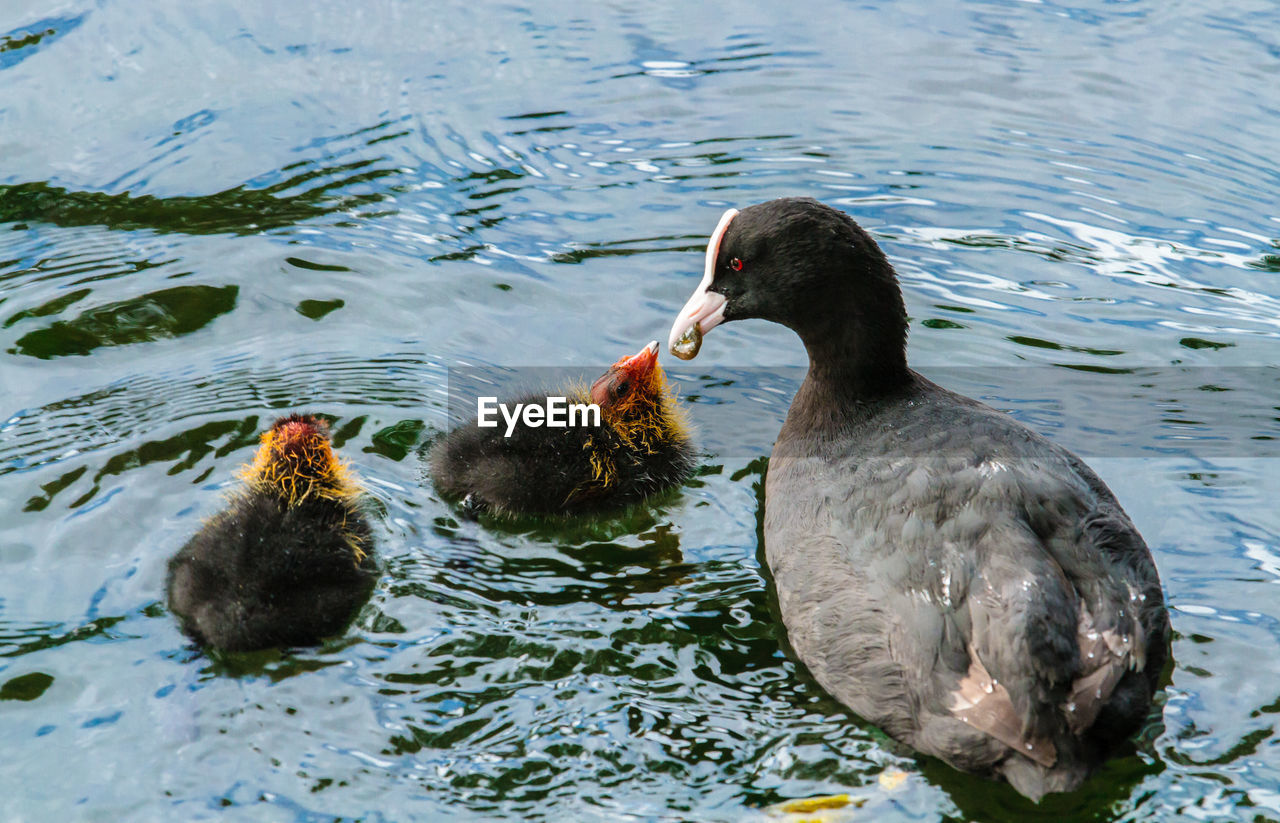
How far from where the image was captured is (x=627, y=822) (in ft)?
11.9

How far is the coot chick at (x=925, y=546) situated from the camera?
3.53 m

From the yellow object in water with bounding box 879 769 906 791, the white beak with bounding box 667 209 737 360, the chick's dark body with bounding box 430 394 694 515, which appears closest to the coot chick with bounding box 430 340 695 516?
the chick's dark body with bounding box 430 394 694 515

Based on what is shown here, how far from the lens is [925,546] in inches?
154

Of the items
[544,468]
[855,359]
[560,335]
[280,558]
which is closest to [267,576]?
[280,558]

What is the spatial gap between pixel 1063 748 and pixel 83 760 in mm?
2814

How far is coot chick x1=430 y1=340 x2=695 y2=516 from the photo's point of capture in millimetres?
5078

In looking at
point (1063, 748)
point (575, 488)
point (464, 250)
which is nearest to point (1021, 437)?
point (1063, 748)

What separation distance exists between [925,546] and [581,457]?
1.68 meters

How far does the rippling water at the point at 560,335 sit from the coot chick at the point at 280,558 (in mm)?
114

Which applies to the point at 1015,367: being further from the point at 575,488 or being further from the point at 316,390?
the point at 316,390

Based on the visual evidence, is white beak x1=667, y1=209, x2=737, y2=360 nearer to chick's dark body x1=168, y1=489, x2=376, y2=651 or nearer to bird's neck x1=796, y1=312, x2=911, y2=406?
bird's neck x1=796, y1=312, x2=911, y2=406

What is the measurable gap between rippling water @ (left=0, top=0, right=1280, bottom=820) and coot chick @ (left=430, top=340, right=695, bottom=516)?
0.13 meters

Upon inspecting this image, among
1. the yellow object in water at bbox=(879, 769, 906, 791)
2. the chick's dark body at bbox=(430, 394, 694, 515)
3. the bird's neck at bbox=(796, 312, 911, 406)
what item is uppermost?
the bird's neck at bbox=(796, 312, 911, 406)

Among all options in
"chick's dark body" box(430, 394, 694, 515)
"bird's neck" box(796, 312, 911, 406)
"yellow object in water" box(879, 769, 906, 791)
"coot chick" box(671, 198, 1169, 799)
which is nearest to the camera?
"coot chick" box(671, 198, 1169, 799)
